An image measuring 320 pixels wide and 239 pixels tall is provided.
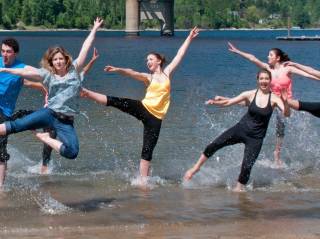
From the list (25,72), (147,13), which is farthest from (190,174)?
(147,13)

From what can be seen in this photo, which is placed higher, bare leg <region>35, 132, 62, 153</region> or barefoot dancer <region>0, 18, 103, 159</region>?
barefoot dancer <region>0, 18, 103, 159</region>

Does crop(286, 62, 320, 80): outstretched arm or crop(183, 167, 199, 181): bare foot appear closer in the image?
crop(286, 62, 320, 80): outstretched arm

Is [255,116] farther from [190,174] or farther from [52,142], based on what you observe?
[52,142]

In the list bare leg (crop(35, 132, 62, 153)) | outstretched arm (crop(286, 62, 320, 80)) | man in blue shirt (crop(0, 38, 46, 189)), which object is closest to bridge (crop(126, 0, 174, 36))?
outstretched arm (crop(286, 62, 320, 80))

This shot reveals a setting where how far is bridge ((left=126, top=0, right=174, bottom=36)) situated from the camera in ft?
527

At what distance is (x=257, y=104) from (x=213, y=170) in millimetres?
2471

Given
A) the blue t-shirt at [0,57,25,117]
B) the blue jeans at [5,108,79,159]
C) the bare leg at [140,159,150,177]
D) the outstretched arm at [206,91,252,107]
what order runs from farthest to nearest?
1. the bare leg at [140,159,150,177]
2. the outstretched arm at [206,91,252,107]
3. the blue t-shirt at [0,57,25,117]
4. the blue jeans at [5,108,79,159]

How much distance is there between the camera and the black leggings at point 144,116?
40.0 feet

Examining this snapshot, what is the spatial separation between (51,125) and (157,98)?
7.25 feet

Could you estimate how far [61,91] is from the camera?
10680 millimetres

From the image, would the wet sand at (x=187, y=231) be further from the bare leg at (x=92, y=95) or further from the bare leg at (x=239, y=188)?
the bare leg at (x=92, y=95)

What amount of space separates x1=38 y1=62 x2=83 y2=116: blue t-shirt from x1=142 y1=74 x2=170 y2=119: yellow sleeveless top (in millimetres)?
1894

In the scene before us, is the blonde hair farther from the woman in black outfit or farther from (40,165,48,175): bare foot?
(40,165,48,175): bare foot

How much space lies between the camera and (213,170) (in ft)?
46.9
